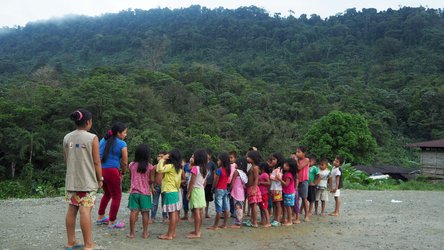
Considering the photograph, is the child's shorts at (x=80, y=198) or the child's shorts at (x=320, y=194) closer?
the child's shorts at (x=80, y=198)

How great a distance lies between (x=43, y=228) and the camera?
6.71 m

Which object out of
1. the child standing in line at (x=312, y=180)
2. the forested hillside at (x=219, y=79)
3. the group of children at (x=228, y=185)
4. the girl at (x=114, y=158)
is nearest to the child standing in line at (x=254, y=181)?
the group of children at (x=228, y=185)

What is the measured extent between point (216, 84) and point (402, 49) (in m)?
44.4

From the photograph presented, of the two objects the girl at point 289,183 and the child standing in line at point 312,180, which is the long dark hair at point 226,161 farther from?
the child standing in line at point 312,180

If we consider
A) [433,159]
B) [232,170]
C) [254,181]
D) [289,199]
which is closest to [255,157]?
[254,181]

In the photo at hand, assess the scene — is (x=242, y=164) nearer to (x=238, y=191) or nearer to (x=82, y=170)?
(x=238, y=191)

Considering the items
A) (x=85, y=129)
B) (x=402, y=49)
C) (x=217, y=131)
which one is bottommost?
(x=85, y=129)

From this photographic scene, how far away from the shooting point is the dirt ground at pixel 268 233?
18.8ft

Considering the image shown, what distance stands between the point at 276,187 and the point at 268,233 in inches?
38.7

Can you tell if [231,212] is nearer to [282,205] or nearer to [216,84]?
[282,205]

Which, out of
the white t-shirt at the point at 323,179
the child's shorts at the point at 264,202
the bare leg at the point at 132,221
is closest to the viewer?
the bare leg at the point at 132,221

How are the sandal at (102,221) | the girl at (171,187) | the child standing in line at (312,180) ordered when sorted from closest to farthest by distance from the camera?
the girl at (171,187) → the sandal at (102,221) → the child standing in line at (312,180)

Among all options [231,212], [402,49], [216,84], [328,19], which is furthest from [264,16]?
[231,212]

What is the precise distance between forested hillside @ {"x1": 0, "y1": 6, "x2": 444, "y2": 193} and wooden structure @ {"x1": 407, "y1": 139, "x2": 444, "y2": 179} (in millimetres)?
9942
